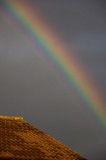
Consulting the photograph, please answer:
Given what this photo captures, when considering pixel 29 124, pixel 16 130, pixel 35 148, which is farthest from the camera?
pixel 29 124

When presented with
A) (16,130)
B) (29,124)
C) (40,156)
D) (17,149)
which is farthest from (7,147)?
(29,124)

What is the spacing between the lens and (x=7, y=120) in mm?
24297

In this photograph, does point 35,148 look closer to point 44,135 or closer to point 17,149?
point 17,149

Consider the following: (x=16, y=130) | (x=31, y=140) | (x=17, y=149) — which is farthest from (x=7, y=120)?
(x=17, y=149)

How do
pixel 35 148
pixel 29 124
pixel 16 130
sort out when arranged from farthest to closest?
pixel 29 124 → pixel 16 130 → pixel 35 148

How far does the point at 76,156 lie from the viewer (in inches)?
849

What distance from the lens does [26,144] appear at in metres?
21.0

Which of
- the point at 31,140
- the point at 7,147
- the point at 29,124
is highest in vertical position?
the point at 29,124

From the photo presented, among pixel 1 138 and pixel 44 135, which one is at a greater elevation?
pixel 44 135

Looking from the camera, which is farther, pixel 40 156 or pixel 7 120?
pixel 7 120

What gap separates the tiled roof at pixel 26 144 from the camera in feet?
63.1

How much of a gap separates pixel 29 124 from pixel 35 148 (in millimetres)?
4271

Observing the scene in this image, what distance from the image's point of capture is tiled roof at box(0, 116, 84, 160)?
19220 mm

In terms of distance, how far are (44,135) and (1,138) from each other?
3.76 metres
